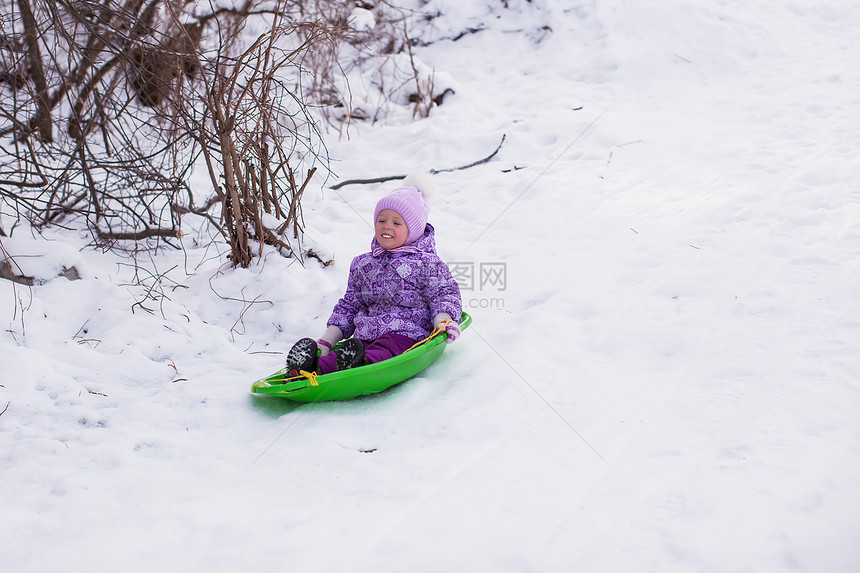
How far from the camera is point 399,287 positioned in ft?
8.55

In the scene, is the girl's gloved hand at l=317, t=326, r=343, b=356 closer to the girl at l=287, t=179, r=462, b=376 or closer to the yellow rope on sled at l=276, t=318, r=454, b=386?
the girl at l=287, t=179, r=462, b=376

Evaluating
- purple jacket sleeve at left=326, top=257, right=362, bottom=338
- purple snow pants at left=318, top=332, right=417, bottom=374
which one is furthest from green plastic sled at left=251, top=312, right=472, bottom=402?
purple jacket sleeve at left=326, top=257, right=362, bottom=338

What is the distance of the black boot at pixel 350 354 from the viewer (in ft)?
7.71

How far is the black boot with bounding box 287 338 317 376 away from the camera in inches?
88.8

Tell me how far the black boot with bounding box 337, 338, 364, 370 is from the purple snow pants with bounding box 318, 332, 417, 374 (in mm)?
20

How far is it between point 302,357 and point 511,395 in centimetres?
78

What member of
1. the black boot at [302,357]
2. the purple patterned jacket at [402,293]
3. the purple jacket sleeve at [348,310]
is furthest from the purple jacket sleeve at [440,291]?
the black boot at [302,357]

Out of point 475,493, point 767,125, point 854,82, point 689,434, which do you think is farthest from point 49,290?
point 854,82

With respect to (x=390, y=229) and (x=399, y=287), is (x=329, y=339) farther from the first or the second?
(x=390, y=229)

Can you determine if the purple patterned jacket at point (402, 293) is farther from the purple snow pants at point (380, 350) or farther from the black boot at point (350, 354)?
the black boot at point (350, 354)

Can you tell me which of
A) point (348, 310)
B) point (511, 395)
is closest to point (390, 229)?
point (348, 310)

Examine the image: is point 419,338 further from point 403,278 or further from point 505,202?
point 505,202

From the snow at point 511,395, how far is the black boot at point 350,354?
0.17 meters

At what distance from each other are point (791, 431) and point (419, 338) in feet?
4.40
